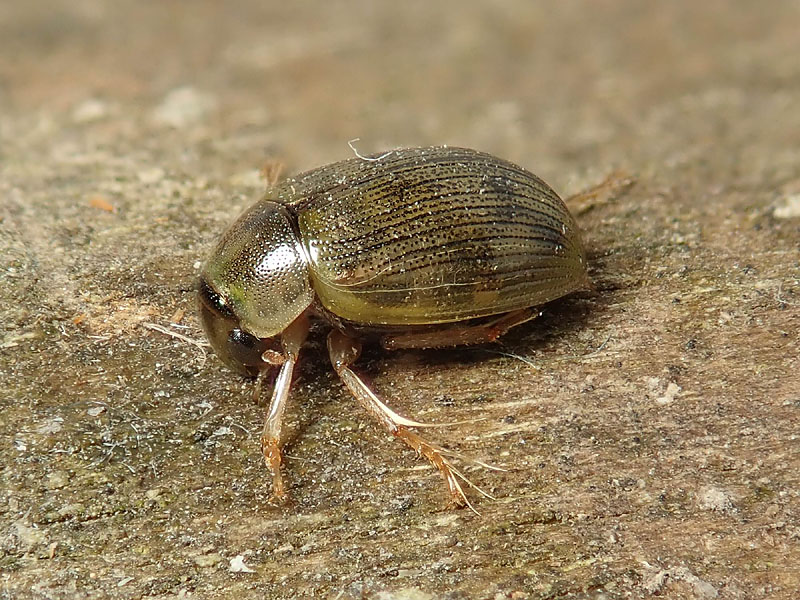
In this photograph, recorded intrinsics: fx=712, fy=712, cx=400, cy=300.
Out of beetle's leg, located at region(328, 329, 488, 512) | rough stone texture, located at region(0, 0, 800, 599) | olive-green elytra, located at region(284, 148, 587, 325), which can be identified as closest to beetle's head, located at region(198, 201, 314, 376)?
olive-green elytra, located at region(284, 148, 587, 325)

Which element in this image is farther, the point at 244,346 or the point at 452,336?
the point at 452,336

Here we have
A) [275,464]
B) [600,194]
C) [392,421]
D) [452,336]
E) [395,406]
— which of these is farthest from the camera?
[600,194]

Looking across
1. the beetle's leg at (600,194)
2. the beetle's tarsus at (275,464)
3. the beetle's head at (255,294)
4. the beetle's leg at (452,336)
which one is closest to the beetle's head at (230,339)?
the beetle's head at (255,294)

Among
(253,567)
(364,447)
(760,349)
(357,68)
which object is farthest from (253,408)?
(357,68)

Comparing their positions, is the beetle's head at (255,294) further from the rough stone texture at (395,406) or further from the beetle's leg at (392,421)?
the beetle's leg at (392,421)

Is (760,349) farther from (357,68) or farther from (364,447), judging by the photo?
(357,68)

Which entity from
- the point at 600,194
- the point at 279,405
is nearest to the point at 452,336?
the point at 279,405

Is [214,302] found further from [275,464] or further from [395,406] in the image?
[395,406]
